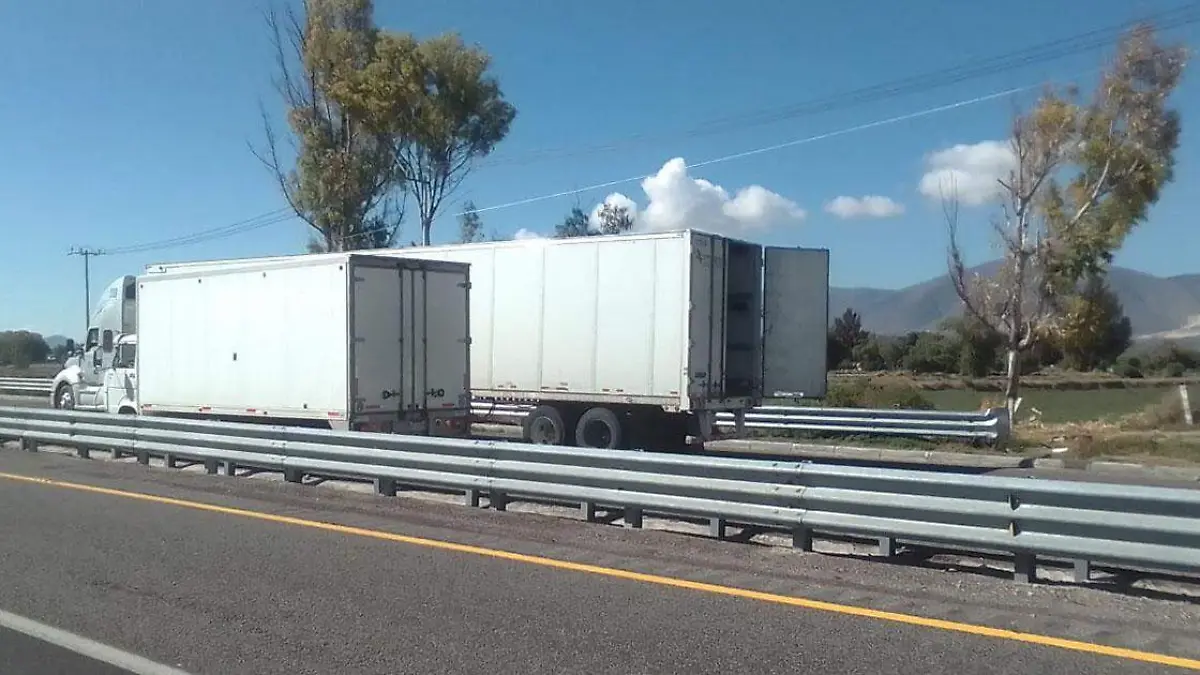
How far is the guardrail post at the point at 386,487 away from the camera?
11776 millimetres

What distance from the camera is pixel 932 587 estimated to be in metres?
7.20

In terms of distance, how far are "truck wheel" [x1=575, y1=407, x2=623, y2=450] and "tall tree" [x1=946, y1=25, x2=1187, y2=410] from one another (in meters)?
13.3

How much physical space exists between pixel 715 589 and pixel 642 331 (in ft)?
28.1

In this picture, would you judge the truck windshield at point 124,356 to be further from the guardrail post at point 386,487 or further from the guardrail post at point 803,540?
the guardrail post at point 803,540

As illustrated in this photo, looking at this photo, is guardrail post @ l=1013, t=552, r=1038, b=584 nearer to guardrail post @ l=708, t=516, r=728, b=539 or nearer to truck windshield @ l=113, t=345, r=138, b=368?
guardrail post @ l=708, t=516, r=728, b=539

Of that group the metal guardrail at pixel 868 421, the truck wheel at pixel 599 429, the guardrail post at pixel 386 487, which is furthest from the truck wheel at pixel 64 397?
the guardrail post at pixel 386 487

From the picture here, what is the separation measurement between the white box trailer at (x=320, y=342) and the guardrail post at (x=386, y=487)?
2.29m

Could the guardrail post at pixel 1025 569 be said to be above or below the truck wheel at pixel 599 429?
below

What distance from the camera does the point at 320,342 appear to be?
14172 mm

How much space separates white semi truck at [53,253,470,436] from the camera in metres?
14.0

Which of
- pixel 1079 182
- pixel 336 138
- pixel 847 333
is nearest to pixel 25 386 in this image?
pixel 336 138

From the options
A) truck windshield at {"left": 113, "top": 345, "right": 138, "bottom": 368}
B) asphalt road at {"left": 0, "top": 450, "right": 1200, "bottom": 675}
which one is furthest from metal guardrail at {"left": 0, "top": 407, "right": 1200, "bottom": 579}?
truck windshield at {"left": 113, "top": 345, "right": 138, "bottom": 368}

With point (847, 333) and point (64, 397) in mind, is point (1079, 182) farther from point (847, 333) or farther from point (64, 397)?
point (847, 333)

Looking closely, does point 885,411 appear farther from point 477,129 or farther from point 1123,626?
point 477,129
